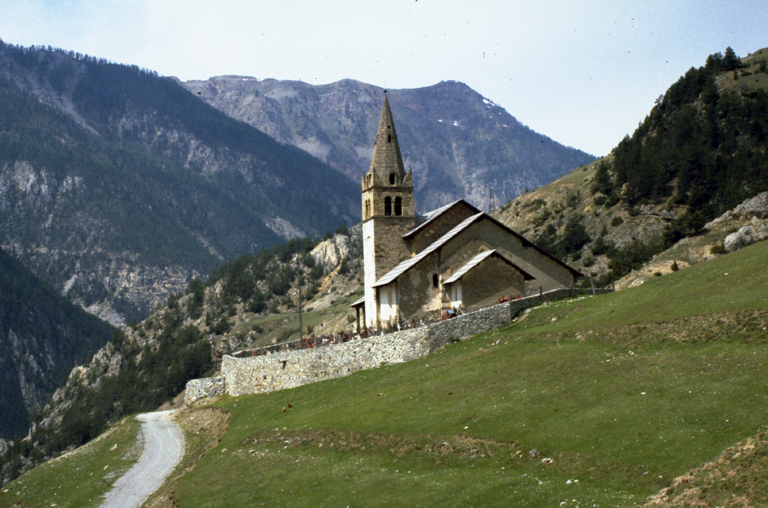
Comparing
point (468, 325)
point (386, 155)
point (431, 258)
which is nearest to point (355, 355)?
point (468, 325)

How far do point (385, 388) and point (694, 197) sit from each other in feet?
166

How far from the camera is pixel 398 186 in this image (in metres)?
55.3

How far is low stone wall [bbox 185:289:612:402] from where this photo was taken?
139 ft

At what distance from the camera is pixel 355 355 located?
4553 cm

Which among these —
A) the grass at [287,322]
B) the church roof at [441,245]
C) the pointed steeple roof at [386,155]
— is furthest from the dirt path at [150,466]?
the grass at [287,322]

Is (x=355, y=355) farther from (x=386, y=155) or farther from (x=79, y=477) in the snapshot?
(x=386, y=155)

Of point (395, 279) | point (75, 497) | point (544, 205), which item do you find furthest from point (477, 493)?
point (544, 205)

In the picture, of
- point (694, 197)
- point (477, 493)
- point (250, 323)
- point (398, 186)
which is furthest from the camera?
point (250, 323)

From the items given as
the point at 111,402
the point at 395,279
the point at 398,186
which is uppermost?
the point at 398,186

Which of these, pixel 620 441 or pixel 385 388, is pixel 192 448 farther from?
pixel 620 441

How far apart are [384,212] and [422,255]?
6.92m

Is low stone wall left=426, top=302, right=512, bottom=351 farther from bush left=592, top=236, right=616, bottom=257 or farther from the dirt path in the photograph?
bush left=592, top=236, right=616, bottom=257

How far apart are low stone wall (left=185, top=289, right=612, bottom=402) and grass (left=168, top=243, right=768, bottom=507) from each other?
8.29 ft

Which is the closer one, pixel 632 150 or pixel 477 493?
pixel 477 493
